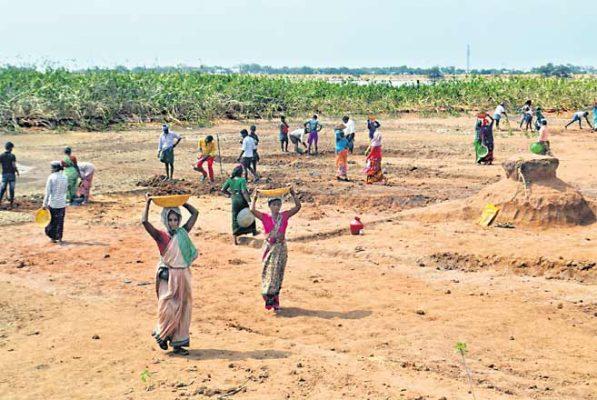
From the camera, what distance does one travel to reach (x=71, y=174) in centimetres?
1809

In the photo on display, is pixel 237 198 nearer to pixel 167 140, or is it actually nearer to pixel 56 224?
pixel 56 224

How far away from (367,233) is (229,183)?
288cm

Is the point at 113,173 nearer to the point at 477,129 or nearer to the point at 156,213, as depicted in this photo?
the point at 156,213

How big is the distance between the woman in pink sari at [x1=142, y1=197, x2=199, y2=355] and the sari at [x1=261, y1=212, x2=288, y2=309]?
1824 millimetres

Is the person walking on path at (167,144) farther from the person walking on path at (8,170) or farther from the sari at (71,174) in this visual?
the person walking on path at (8,170)

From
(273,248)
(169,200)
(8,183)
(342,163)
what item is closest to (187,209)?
(169,200)

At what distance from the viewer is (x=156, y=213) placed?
17531 mm

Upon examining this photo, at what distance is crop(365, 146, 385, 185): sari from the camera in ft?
67.4

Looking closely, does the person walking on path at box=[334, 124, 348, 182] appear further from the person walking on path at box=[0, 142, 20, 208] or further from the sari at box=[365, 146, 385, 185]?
the person walking on path at box=[0, 142, 20, 208]

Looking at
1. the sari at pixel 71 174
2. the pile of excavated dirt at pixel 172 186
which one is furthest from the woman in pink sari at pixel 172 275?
the pile of excavated dirt at pixel 172 186

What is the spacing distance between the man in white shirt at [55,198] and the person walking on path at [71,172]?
8.61 ft

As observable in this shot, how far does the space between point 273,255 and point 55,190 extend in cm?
578

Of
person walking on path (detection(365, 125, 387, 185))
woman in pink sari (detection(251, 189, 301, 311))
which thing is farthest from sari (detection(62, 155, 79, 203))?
A: woman in pink sari (detection(251, 189, 301, 311))

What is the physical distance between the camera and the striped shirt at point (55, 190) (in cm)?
1464
